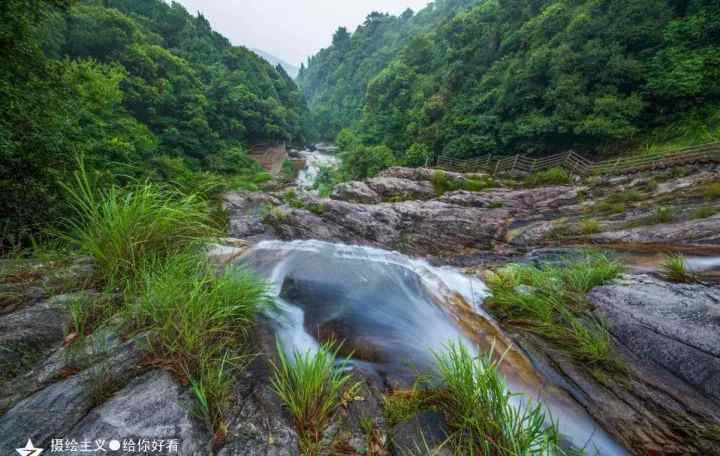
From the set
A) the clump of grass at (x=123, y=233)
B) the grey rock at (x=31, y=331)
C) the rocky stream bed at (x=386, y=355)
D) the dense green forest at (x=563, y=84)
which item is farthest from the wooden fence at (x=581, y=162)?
the grey rock at (x=31, y=331)

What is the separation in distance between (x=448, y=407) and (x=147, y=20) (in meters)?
41.8

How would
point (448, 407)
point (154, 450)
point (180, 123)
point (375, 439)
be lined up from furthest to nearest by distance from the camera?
1. point (180, 123)
2. point (448, 407)
3. point (375, 439)
4. point (154, 450)

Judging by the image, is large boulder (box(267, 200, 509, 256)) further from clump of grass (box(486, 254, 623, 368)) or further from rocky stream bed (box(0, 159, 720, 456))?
clump of grass (box(486, 254, 623, 368))

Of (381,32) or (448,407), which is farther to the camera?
(381,32)

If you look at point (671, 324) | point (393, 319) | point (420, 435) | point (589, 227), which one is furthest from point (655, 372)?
point (589, 227)

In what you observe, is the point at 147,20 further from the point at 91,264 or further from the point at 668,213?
the point at 668,213

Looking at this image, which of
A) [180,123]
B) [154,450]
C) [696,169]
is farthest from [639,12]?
[180,123]

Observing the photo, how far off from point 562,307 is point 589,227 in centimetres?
519

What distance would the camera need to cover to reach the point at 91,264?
1.97 metres

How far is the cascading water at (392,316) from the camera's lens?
89.7 inches

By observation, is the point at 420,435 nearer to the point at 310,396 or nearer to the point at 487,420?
the point at 487,420

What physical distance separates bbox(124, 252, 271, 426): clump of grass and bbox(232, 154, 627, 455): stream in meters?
0.60

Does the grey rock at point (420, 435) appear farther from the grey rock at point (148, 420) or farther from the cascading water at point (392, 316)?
the grey rock at point (148, 420)

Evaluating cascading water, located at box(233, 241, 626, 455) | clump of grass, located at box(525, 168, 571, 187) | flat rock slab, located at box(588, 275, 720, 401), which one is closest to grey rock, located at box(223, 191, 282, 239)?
cascading water, located at box(233, 241, 626, 455)
